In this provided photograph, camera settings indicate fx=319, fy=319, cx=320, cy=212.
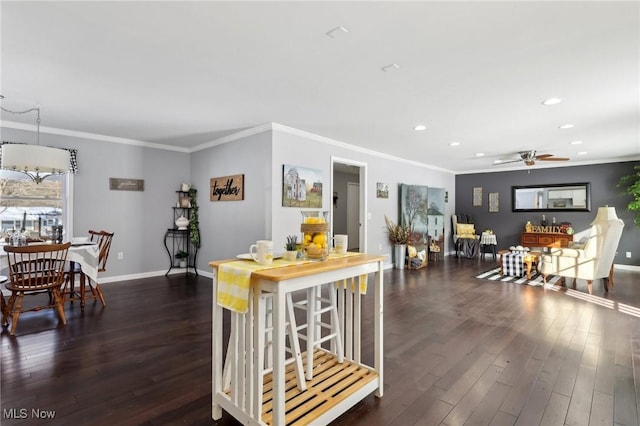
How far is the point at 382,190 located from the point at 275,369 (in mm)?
5488

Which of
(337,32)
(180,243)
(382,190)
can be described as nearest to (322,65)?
(337,32)

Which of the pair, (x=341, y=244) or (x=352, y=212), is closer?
(x=341, y=244)

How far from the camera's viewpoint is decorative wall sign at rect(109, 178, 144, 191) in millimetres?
5215

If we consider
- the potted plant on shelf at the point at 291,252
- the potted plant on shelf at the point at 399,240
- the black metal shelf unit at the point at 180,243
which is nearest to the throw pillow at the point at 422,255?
the potted plant on shelf at the point at 399,240

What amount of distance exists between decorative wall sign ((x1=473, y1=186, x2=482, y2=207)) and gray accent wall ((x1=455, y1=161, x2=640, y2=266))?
8 centimetres

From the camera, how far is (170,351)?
2.64m

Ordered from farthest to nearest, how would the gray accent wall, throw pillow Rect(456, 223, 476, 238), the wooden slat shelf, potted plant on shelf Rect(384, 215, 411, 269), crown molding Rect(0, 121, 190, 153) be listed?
throw pillow Rect(456, 223, 476, 238)
the gray accent wall
potted plant on shelf Rect(384, 215, 411, 269)
crown molding Rect(0, 121, 190, 153)
the wooden slat shelf

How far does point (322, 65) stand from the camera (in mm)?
2641

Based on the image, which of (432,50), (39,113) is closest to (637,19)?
(432,50)

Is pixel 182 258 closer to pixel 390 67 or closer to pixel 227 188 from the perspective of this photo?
pixel 227 188

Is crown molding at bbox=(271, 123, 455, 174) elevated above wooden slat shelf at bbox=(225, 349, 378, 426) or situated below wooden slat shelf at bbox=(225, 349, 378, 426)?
above

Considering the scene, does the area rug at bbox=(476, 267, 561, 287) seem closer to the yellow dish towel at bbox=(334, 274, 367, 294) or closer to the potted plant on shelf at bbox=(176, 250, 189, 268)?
the yellow dish towel at bbox=(334, 274, 367, 294)

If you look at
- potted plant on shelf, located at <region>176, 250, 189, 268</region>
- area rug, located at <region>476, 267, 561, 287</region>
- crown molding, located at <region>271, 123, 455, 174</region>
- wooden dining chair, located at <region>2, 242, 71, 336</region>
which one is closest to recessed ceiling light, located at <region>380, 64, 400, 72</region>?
crown molding, located at <region>271, 123, 455, 174</region>

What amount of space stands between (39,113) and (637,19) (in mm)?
5738
